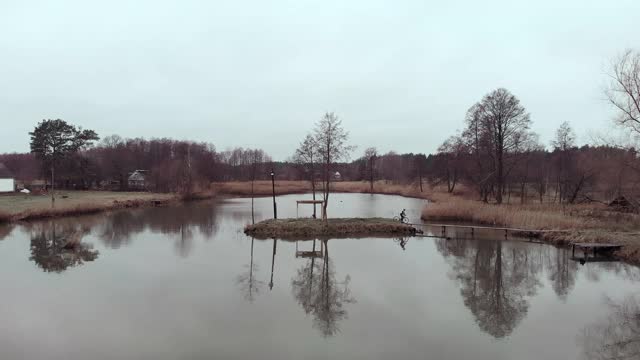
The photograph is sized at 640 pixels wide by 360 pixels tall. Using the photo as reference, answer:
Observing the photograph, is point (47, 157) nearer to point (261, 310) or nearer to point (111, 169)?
point (111, 169)

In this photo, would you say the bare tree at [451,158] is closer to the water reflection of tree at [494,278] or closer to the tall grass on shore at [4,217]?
the water reflection of tree at [494,278]

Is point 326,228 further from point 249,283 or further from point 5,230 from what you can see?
point 5,230

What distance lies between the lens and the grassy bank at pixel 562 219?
17.5 m

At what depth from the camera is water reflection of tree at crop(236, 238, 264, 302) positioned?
11.4 meters

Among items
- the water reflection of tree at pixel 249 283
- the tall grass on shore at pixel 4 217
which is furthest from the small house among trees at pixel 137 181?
the water reflection of tree at pixel 249 283

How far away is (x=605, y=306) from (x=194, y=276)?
11187 mm

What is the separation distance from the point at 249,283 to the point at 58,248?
10276 mm

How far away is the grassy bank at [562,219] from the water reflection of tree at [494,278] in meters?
2.74

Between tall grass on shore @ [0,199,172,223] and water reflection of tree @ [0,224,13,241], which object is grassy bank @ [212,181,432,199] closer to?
tall grass on shore @ [0,199,172,223]

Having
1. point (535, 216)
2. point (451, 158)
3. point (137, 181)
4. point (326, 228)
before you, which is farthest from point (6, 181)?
point (535, 216)

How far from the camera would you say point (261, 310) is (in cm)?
1010

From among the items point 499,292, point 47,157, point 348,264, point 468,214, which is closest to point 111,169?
point 47,157

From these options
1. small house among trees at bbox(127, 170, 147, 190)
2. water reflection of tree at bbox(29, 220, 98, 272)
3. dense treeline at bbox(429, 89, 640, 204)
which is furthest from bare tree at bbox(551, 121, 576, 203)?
small house among trees at bbox(127, 170, 147, 190)

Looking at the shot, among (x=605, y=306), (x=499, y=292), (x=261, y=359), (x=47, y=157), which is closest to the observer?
(x=261, y=359)
